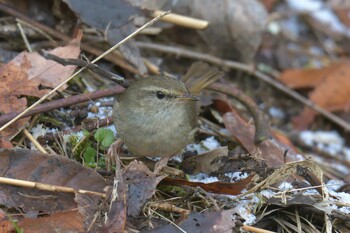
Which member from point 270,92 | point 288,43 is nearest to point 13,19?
point 270,92

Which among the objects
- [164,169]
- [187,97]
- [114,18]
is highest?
Result: [114,18]

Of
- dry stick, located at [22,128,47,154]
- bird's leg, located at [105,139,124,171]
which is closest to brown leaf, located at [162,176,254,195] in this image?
bird's leg, located at [105,139,124,171]

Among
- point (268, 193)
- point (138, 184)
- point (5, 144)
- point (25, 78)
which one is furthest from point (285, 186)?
point (25, 78)

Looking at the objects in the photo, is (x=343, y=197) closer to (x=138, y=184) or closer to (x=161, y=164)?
(x=161, y=164)

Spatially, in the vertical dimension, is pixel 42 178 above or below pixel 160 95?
below

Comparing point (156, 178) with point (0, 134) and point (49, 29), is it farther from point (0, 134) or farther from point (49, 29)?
point (49, 29)

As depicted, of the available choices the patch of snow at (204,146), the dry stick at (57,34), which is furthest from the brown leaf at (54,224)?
the dry stick at (57,34)

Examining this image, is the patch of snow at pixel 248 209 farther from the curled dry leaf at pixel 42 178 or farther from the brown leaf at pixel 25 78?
the brown leaf at pixel 25 78
